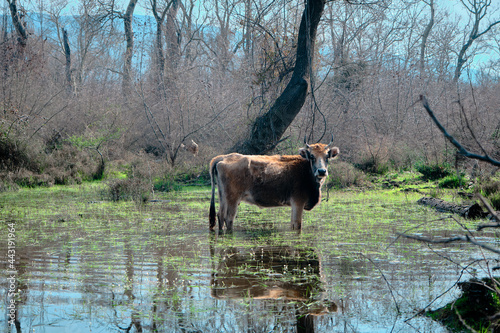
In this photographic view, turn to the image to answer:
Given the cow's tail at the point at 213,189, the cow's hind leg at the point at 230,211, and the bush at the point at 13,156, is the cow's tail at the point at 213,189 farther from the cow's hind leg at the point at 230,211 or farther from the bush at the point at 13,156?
the bush at the point at 13,156

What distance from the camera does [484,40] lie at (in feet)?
122

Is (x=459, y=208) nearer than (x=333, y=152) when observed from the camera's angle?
No

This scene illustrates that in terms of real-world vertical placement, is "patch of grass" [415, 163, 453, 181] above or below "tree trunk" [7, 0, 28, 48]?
below

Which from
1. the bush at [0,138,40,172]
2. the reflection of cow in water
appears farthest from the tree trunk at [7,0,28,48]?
the reflection of cow in water

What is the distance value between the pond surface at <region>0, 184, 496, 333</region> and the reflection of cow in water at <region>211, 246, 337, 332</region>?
0.01m

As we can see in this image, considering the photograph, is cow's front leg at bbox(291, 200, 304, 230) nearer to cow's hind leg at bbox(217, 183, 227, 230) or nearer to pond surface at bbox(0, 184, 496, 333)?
pond surface at bbox(0, 184, 496, 333)

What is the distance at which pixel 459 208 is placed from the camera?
1008 centimetres

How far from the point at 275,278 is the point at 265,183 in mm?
3433

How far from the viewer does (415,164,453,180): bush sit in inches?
604

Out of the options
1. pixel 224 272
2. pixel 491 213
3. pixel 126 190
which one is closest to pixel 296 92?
pixel 126 190

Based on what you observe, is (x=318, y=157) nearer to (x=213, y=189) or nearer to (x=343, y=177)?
(x=213, y=189)

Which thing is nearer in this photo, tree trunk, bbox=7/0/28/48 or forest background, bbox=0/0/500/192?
forest background, bbox=0/0/500/192

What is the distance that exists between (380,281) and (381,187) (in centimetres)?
1032

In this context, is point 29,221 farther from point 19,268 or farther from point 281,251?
point 281,251
